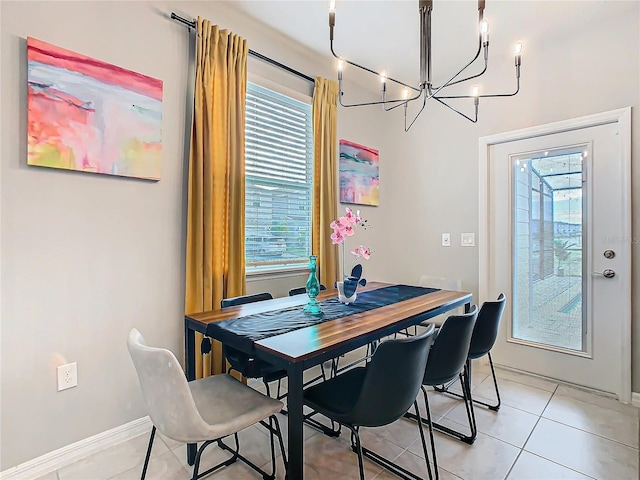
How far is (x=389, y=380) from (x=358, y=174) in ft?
8.27

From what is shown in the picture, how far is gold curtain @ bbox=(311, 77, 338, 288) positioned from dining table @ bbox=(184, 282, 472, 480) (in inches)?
25.9

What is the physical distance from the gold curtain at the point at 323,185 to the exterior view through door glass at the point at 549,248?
1636 mm

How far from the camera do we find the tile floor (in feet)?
5.49

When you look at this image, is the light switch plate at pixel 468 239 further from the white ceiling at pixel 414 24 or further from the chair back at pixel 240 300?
the chair back at pixel 240 300

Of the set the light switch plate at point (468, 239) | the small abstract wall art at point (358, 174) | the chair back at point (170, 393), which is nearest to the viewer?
the chair back at point (170, 393)

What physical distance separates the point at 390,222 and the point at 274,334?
269cm

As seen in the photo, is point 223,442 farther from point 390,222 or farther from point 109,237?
point 390,222

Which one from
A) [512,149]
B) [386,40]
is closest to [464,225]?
[512,149]

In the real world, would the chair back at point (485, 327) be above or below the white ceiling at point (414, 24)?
below

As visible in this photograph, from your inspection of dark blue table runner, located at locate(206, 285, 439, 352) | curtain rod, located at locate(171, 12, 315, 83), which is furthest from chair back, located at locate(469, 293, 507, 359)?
curtain rod, located at locate(171, 12, 315, 83)

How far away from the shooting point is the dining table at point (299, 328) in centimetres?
124

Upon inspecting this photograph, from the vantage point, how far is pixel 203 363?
2.19 meters

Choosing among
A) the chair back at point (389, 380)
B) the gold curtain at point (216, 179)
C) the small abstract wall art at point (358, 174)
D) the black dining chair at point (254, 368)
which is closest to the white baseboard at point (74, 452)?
the gold curtain at point (216, 179)

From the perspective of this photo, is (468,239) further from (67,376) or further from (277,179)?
(67,376)
